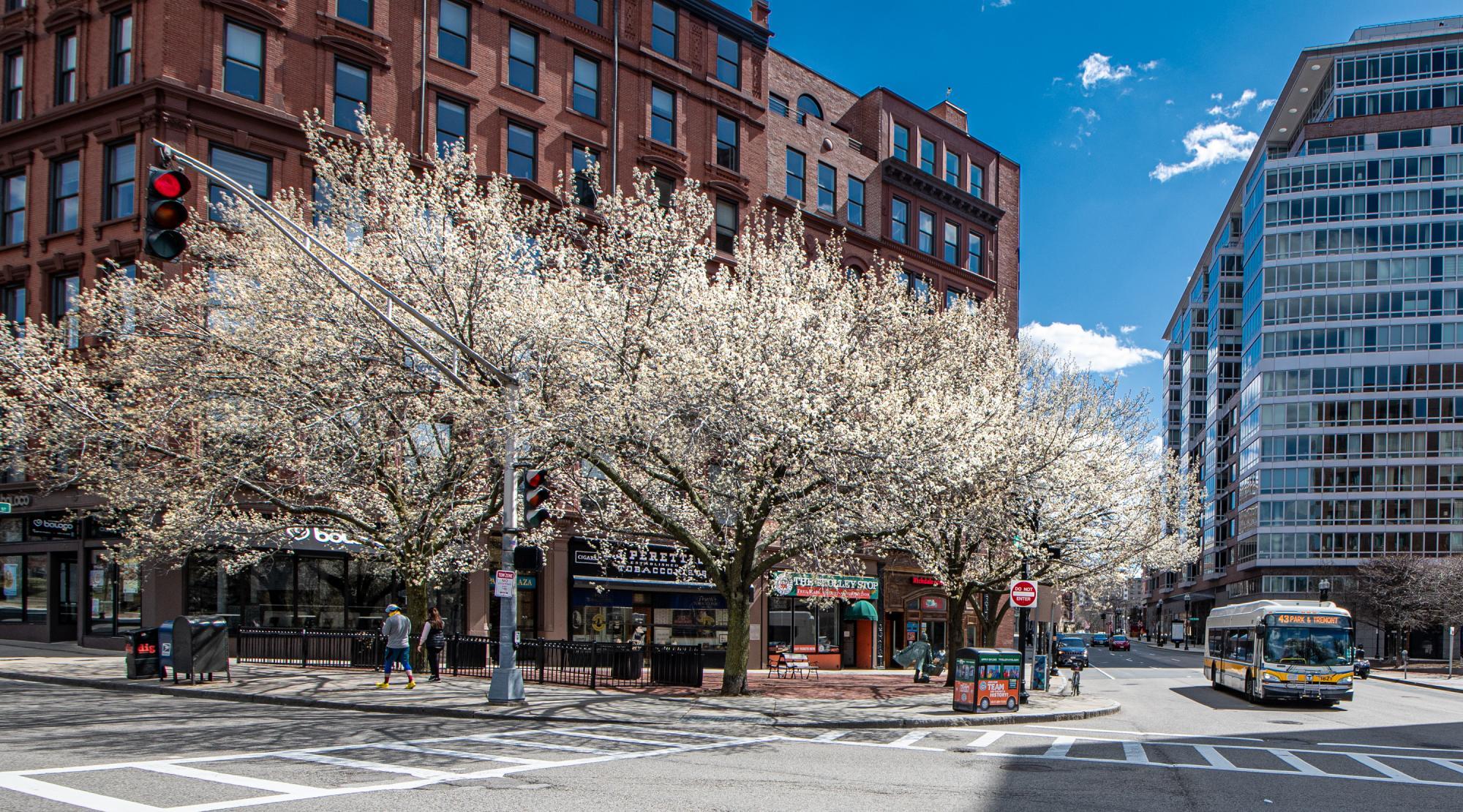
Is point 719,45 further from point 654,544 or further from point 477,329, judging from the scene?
point 477,329

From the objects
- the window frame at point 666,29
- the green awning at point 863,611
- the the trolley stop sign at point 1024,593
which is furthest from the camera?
the green awning at point 863,611

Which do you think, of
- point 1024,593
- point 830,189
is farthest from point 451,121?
point 1024,593

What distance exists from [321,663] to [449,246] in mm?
11418

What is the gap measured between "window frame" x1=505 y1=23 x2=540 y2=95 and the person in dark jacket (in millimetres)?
18597

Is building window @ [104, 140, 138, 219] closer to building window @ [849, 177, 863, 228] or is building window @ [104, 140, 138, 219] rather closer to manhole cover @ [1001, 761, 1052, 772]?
manhole cover @ [1001, 761, 1052, 772]

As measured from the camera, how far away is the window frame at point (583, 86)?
3756 cm

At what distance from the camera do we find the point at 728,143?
42250mm

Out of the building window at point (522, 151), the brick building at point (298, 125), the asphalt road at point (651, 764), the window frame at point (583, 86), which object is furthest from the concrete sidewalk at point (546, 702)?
the window frame at point (583, 86)

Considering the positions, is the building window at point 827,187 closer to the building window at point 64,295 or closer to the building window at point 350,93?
the building window at point 350,93

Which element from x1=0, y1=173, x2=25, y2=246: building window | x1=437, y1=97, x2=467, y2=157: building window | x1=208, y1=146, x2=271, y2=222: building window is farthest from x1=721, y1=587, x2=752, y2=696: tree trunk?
x1=0, y1=173, x2=25, y2=246: building window

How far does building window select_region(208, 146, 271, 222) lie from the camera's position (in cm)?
2931

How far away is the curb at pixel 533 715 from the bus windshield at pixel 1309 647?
1005 centimetres

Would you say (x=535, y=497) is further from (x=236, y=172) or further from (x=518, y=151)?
(x=518, y=151)

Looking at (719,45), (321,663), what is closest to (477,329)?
(321,663)
